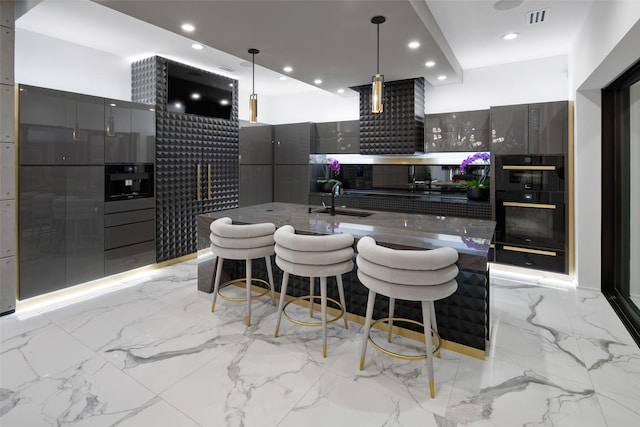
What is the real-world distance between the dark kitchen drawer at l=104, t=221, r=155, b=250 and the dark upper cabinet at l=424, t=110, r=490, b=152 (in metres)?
4.03

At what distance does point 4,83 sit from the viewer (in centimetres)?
297

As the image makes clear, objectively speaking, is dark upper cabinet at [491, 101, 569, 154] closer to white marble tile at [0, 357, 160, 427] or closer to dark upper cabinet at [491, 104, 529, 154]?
dark upper cabinet at [491, 104, 529, 154]

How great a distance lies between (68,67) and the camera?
4.11 meters

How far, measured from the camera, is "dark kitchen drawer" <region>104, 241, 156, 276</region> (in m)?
4.02

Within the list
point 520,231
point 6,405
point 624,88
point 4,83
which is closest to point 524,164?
point 520,231

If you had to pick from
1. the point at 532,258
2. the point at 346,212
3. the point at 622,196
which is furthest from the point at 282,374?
the point at 622,196

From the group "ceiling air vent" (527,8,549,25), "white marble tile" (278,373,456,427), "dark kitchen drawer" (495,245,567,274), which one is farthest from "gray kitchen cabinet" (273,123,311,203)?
"white marble tile" (278,373,456,427)

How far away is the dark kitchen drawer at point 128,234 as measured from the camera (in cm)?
402

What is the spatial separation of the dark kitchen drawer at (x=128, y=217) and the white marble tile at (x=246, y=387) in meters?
2.46

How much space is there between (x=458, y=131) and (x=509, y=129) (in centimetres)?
68

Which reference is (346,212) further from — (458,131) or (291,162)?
(291,162)

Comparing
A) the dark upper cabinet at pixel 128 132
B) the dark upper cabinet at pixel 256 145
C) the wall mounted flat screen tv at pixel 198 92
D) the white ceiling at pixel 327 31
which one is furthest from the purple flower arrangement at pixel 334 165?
the dark upper cabinet at pixel 128 132

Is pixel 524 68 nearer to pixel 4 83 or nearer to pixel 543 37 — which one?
pixel 543 37

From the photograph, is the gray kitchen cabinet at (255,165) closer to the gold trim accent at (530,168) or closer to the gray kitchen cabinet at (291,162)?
the gray kitchen cabinet at (291,162)
